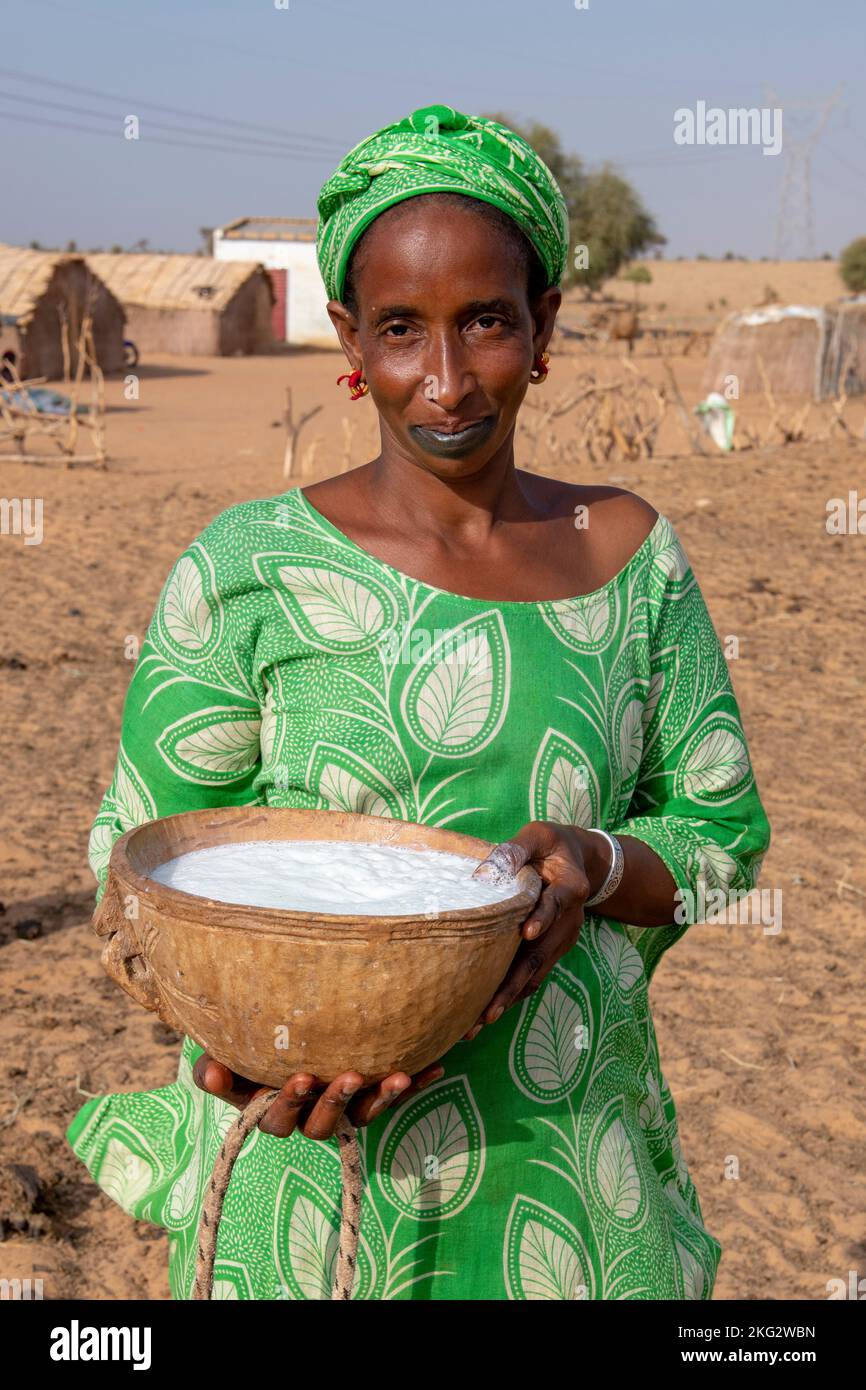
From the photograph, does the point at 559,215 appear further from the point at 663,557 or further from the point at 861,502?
the point at 861,502

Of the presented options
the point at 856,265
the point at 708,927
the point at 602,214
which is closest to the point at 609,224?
the point at 602,214

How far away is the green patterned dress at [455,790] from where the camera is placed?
4.90 ft

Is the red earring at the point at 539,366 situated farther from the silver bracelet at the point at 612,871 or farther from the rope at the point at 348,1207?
the rope at the point at 348,1207

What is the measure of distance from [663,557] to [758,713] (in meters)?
5.07

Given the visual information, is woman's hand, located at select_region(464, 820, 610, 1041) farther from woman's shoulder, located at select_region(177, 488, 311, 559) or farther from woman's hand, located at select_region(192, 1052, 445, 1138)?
woman's shoulder, located at select_region(177, 488, 311, 559)

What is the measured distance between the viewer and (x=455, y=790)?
1.51 metres

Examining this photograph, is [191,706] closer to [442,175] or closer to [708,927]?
[442,175]

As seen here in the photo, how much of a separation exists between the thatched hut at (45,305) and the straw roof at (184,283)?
15.6 feet

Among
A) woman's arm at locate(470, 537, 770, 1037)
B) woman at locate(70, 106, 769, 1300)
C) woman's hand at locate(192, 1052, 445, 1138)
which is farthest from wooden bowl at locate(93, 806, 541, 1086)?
woman's arm at locate(470, 537, 770, 1037)

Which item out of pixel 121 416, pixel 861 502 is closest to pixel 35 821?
pixel 861 502

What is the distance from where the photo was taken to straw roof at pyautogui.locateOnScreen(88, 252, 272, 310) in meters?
27.9

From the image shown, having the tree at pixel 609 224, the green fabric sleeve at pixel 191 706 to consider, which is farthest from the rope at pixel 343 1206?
the tree at pixel 609 224

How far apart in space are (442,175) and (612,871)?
2.45 feet

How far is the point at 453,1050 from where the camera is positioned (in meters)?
1.50
